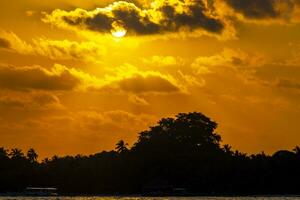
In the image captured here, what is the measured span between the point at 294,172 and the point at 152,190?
4124 centimetres

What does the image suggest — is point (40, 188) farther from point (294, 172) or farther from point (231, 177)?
point (294, 172)

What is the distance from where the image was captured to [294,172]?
652ft

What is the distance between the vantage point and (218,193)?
196 meters

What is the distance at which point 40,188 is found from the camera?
632 feet

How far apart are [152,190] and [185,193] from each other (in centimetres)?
933

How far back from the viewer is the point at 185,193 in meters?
193

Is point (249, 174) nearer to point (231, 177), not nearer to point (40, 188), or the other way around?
point (231, 177)

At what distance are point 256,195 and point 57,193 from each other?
5656 cm

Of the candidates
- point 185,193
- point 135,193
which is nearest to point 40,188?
point 135,193

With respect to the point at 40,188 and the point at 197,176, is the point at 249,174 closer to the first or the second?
the point at 197,176

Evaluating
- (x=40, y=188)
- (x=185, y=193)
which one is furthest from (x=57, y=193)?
(x=185, y=193)

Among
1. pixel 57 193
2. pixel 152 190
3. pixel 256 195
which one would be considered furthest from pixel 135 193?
pixel 256 195

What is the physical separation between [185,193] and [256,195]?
65.6 ft

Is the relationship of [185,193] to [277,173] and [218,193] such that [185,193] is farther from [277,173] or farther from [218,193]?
[277,173]
